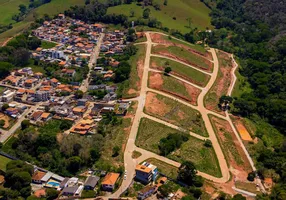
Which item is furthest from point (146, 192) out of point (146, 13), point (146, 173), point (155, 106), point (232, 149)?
point (146, 13)

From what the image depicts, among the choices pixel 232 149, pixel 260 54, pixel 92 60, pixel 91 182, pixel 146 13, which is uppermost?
pixel 260 54

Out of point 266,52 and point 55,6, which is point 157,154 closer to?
point 266,52

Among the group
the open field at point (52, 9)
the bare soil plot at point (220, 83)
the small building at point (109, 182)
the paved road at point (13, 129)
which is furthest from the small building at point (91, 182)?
the open field at point (52, 9)

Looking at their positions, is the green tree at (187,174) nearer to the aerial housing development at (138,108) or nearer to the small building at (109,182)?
the aerial housing development at (138,108)

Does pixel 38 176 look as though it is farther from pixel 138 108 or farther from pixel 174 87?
pixel 174 87

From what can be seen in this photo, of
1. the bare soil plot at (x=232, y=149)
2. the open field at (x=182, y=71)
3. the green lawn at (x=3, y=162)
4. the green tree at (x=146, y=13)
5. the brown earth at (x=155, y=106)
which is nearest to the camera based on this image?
the green lawn at (x=3, y=162)

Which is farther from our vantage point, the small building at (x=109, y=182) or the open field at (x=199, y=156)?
the open field at (x=199, y=156)

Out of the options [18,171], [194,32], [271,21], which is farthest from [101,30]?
[18,171]

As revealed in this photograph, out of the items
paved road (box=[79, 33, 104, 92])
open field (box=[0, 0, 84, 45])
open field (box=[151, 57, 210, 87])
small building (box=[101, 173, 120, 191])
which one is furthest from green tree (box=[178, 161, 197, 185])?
open field (box=[0, 0, 84, 45])
